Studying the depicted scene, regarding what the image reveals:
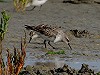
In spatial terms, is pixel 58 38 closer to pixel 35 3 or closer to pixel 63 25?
pixel 63 25

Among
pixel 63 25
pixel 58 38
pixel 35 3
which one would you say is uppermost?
pixel 58 38

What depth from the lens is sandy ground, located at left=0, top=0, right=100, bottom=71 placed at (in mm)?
11820

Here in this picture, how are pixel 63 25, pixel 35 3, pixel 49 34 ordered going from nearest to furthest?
pixel 49 34
pixel 63 25
pixel 35 3

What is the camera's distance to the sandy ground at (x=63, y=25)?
38.8ft

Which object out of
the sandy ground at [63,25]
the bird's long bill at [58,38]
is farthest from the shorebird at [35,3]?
the bird's long bill at [58,38]

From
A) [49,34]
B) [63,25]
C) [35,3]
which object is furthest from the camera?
[35,3]

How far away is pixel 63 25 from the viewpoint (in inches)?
650

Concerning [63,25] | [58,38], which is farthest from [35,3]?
[58,38]

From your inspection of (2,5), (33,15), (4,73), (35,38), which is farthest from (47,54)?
(2,5)

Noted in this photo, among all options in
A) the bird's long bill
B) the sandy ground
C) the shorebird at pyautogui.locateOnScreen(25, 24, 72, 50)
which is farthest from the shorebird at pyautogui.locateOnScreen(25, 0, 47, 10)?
the bird's long bill

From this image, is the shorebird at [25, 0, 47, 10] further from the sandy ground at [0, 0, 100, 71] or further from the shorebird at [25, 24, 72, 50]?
the shorebird at [25, 24, 72, 50]

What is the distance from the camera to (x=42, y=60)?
11.1m

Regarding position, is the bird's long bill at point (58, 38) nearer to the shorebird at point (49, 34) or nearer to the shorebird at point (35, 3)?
the shorebird at point (49, 34)

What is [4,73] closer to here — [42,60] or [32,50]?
[42,60]
